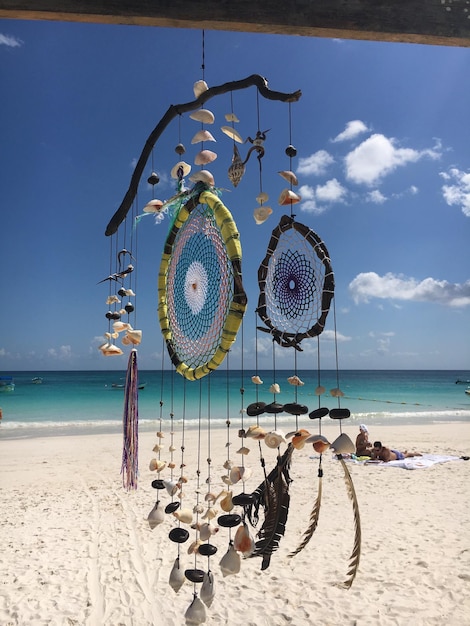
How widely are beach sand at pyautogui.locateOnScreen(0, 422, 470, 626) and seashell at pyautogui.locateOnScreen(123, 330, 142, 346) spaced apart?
256 cm

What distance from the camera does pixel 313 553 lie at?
16.9ft

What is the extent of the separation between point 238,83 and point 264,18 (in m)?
0.57

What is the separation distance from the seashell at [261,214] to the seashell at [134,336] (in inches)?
43.4

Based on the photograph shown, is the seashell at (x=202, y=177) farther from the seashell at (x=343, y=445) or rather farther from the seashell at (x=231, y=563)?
the seashell at (x=231, y=563)

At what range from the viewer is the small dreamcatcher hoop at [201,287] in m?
1.79

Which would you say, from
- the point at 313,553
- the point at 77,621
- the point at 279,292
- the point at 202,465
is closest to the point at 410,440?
the point at 202,465

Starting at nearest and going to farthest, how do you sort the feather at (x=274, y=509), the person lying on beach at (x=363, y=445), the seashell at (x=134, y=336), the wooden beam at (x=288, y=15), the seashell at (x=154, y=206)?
the wooden beam at (x=288, y=15), the feather at (x=274, y=509), the seashell at (x=154, y=206), the seashell at (x=134, y=336), the person lying on beach at (x=363, y=445)

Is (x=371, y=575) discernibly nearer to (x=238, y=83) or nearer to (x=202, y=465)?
(x=238, y=83)

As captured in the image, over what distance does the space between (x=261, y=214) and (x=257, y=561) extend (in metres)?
4.12

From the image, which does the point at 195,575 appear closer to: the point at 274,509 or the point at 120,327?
the point at 274,509

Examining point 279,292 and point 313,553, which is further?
point 313,553

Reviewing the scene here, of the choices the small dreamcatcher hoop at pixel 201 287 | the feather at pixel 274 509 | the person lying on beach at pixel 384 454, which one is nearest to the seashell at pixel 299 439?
the feather at pixel 274 509

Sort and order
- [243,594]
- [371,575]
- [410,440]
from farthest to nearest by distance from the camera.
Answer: [410,440], [371,575], [243,594]

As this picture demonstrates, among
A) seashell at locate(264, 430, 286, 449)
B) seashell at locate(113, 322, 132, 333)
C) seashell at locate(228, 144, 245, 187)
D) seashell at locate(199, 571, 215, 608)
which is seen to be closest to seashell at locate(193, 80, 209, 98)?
seashell at locate(228, 144, 245, 187)
